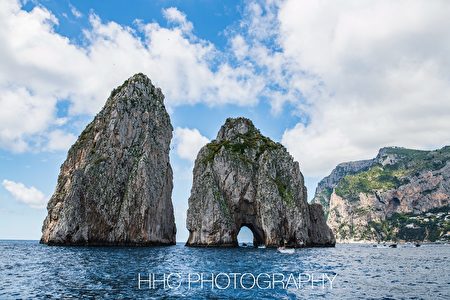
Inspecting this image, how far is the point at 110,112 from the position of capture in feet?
413

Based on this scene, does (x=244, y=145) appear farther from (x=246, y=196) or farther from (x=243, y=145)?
(x=246, y=196)

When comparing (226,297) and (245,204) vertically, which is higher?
(245,204)

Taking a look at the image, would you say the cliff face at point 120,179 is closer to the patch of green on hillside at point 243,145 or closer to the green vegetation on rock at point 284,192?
the patch of green on hillside at point 243,145

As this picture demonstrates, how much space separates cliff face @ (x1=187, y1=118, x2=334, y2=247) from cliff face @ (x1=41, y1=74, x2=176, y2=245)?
42.9 ft

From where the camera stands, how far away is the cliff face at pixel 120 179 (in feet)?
357

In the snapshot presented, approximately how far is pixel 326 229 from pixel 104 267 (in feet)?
406

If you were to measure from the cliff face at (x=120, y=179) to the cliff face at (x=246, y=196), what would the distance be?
13087 mm

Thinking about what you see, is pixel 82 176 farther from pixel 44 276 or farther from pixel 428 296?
pixel 428 296

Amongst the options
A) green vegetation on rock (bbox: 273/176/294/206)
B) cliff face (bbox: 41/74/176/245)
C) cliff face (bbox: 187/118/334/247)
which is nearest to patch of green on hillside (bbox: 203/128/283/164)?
cliff face (bbox: 187/118/334/247)

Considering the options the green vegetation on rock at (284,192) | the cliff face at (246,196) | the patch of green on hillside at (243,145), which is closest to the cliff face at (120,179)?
the cliff face at (246,196)

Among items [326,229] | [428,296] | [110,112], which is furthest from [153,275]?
[326,229]

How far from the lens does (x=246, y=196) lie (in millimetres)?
120562

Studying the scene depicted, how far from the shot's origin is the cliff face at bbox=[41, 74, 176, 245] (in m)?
109

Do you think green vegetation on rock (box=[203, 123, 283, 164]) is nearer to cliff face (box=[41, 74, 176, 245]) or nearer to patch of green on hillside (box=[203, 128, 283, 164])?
patch of green on hillside (box=[203, 128, 283, 164])
